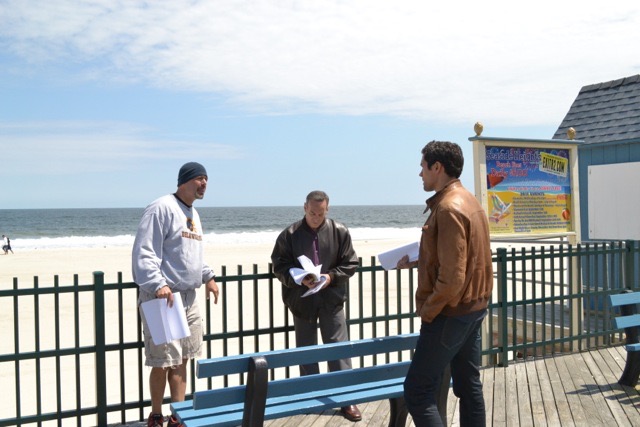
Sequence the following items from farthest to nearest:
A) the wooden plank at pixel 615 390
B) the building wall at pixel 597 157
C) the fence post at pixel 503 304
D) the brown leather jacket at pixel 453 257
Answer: the building wall at pixel 597 157, the fence post at pixel 503 304, the wooden plank at pixel 615 390, the brown leather jacket at pixel 453 257

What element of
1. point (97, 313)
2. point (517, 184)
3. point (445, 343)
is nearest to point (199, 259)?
point (97, 313)

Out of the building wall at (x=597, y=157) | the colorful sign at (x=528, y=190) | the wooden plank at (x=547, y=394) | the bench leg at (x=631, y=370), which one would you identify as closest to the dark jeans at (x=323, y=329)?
the wooden plank at (x=547, y=394)

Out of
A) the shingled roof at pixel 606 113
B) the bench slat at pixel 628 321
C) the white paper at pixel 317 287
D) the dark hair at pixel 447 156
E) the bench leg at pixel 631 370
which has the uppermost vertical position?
the shingled roof at pixel 606 113

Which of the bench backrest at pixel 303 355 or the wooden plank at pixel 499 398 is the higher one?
the bench backrest at pixel 303 355

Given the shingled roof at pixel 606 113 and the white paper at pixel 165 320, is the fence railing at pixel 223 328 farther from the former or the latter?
the shingled roof at pixel 606 113

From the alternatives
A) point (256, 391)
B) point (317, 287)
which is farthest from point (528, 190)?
point (256, 391)

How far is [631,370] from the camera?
612 centimetres

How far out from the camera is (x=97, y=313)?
4930 mm

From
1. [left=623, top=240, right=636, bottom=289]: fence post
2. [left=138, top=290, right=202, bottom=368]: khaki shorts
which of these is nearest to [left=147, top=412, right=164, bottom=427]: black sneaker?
[left=138, top=290, right=202, bottom=368]: khaki shorts

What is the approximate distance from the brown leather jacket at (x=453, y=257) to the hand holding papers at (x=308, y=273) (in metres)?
1.52

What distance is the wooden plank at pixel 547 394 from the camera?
5.33m

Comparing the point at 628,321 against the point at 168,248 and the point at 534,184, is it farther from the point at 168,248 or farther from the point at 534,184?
the point at 168,248

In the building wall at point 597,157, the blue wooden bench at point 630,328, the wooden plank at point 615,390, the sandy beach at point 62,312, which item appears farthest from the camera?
the building wall at point 597,157

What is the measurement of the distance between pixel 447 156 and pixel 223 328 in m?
2.70
